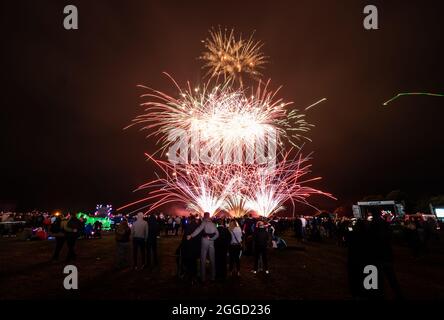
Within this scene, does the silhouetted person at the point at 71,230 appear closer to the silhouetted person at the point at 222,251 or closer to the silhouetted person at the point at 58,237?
the silhouetted person at the point at 58,237

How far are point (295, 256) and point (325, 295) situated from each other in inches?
290

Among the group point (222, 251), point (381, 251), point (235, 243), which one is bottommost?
point (222, 251)

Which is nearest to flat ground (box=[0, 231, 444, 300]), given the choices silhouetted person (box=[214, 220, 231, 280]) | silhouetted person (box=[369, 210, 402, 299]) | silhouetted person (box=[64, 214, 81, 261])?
silhouetted person (box=[214, 220, 231, 280])

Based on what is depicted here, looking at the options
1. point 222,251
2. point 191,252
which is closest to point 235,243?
point 222,251

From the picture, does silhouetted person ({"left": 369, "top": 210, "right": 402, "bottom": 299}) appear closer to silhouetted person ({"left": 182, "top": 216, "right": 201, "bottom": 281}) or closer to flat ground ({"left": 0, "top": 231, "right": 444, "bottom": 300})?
flat ground ({"left": 0, "top": 231, "right": 444, "bottom": 300})

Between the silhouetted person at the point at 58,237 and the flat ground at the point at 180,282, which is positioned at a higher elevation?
the silhouetted person at the point at 58,237

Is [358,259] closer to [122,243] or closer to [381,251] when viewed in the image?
[381,251]

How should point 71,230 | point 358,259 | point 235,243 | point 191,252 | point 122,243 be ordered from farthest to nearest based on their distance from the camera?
point 71,230, point 122,243, point 235,243, point 191,252, point 358,259

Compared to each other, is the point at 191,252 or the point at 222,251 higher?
the point at 191,252

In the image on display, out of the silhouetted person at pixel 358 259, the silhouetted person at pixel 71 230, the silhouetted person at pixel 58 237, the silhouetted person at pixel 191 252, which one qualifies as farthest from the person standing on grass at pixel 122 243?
the silhouetted person at pixel 358 259

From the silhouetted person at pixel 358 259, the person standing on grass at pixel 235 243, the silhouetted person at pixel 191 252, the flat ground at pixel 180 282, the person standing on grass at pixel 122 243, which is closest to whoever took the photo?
the silhouetted person at pixel 358 259
